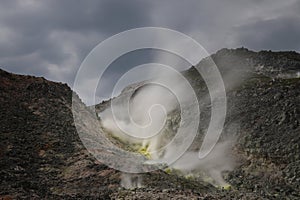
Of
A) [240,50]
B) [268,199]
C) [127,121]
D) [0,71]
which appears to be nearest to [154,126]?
[127,121]

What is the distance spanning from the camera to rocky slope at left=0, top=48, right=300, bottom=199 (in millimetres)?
26961

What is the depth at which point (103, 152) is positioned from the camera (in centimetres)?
3559

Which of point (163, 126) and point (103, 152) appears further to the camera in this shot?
point (163, 126)

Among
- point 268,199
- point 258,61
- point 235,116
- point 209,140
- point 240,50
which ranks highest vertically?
point 240,50

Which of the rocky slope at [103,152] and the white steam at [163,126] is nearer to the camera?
the rocky slope at [103,152]

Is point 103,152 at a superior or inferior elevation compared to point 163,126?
inferior

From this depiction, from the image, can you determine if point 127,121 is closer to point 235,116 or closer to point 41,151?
point 235,116

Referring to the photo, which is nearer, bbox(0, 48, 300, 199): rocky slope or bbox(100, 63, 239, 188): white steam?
bbox(0, 48, 300, 199): rocky slope

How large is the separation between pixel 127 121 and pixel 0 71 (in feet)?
66.6

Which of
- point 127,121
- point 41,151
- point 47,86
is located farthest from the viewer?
point 127,121

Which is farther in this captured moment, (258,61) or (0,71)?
(258,61)

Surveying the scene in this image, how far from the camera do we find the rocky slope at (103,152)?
26961 millimetres

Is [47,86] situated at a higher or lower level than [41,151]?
higher

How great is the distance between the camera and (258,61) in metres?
82.7
